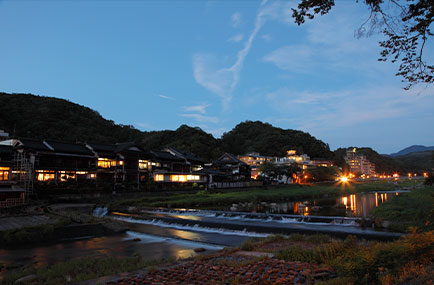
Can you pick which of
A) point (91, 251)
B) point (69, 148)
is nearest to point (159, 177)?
point (69, 148)

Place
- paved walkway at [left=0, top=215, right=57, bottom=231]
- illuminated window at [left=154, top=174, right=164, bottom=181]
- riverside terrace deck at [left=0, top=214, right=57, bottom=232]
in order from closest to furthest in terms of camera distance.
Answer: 1. riverside terrace deck at [left=0, top=214, right=57, bottom=232]
2. paved walkway at [left=0, top=215, right=57, bottom=231]
3. illuminated window at [left=154, top=174, right=164, bottom=181]

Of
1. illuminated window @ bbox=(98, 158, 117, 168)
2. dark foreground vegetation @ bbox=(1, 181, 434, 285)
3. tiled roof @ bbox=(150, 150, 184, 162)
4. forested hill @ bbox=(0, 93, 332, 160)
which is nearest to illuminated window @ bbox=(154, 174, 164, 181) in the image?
tiled roof @ bbox=(150, 150, 184, 162)

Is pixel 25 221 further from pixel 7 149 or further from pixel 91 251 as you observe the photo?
pixel 7 149

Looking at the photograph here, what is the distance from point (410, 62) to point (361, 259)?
610 cm

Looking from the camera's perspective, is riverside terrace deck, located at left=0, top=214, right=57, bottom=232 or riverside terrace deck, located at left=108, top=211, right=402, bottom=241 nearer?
riverside terrace deck, located at left=108, top=211, right=402, bottom=241

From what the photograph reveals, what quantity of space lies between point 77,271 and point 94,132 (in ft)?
234

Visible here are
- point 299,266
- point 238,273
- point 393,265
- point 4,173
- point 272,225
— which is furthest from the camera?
point 4,173

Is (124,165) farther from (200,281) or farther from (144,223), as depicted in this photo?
(200,281)

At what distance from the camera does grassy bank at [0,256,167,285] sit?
7941 mm

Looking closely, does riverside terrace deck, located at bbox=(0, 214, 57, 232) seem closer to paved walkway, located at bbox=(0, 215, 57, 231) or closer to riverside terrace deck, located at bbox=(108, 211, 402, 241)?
paved walkway, located at bbox=(0, 215, 57, 231)

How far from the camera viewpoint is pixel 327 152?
125250 mm

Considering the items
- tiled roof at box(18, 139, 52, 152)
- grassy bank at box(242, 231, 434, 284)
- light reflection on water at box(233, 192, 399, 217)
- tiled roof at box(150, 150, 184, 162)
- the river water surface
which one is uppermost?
tiled roof at box(18, 139, 52, 152)

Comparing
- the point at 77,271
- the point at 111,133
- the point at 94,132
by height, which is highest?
the point at 111,133

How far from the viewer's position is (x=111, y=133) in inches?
3184
